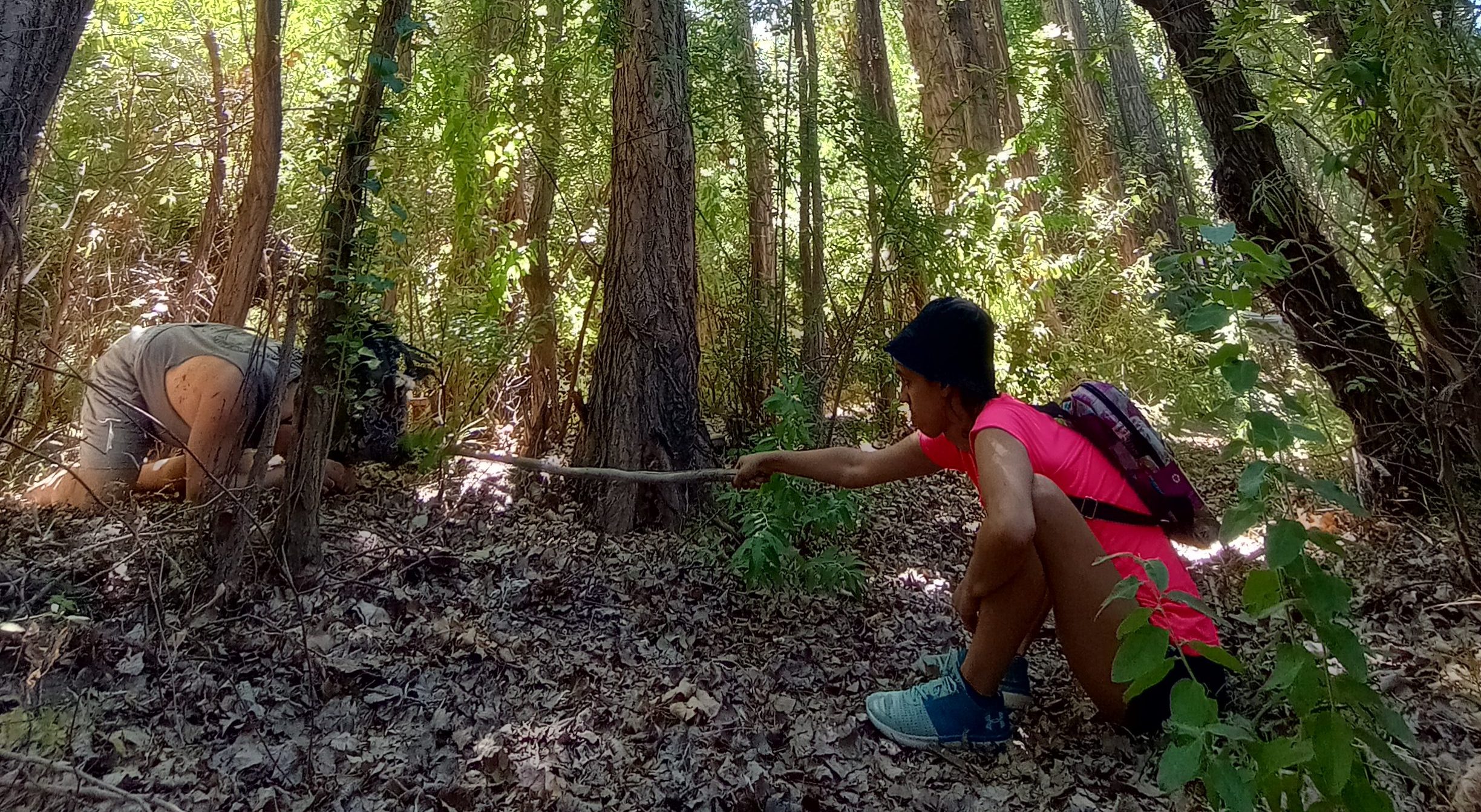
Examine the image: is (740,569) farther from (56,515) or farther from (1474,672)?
(56,515)

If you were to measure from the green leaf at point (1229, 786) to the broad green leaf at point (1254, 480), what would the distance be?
434 mm

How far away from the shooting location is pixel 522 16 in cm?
407

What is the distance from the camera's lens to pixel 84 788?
1.85 metres

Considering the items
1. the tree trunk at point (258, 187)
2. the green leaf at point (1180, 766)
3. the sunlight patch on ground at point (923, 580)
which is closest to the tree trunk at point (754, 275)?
the sunlight patch on ground at point (923, 580)

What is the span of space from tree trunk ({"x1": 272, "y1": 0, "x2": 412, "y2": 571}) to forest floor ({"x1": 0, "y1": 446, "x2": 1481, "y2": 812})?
20 cm

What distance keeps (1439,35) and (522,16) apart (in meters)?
3.63

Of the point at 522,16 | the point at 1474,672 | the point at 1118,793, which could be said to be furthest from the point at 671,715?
the point at 522,16

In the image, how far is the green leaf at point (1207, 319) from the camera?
1451 millimetres

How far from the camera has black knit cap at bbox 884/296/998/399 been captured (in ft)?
7.45

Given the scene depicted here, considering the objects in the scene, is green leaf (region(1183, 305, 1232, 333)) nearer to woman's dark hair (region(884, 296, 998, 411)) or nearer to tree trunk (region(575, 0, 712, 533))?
woman's dark hair (region(884, 296, 998, 411))

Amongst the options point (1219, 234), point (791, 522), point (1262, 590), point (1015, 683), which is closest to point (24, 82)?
point (791, 522)

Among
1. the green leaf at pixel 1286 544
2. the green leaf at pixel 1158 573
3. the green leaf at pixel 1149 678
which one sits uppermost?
the green leaf at pixel 1286 544

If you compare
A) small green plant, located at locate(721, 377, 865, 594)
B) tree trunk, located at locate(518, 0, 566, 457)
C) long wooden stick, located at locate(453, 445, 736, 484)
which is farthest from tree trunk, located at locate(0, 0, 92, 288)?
small green plant, located at locate(721, 377, 865, 594)

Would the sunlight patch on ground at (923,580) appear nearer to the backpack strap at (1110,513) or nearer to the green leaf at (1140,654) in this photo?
the backpack strap at (1110,513)
